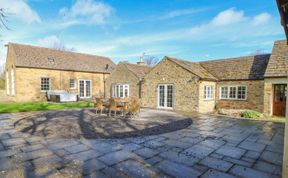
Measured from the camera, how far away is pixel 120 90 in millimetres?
17906

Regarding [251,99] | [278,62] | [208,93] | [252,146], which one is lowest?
[252,146]

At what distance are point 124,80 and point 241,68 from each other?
10139mm

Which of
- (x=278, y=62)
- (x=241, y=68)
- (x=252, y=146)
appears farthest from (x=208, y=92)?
(x=252, y=146)

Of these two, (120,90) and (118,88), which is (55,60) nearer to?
(118,88)

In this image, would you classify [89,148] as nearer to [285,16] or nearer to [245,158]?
[245,158]

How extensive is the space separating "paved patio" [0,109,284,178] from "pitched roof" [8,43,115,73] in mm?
13588

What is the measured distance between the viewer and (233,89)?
44.5 ft

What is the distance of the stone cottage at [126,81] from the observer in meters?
16.5

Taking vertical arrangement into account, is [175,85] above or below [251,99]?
above

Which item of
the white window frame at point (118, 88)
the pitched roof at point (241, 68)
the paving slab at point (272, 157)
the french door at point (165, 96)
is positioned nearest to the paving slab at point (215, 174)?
the paving slab at point (272, 157)

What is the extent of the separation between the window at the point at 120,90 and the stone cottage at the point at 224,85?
2.41 m

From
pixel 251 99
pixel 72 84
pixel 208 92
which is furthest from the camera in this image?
pixel 72 84

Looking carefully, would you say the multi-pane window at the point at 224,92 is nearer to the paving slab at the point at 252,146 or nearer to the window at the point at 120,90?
the window at the point at 120,90

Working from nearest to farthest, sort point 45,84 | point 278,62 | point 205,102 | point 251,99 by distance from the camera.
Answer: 1. point 278,62
2. point 251,99
3. point 205,102
4. point 45,84
